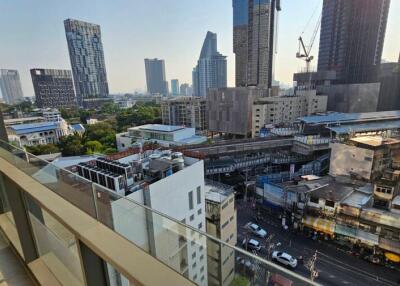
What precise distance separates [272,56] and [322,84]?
327 inches

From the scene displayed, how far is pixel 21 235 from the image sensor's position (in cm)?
158

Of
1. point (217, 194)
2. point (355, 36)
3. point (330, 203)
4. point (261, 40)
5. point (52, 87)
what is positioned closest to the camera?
point (217, 194)

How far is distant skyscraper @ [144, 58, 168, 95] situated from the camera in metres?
61.0

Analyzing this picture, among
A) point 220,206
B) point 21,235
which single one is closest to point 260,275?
point 21,235

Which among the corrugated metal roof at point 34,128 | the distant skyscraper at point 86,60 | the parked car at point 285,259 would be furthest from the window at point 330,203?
the distant skyscraper at point 86,60

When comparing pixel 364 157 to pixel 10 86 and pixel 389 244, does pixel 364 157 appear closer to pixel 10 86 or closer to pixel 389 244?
pixel 389 244

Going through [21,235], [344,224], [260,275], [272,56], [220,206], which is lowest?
[344,224]

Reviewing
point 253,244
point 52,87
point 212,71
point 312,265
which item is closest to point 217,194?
point 253,244

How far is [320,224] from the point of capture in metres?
7.22

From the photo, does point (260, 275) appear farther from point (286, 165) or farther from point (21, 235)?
point (286, 165)

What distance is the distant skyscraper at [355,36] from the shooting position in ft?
83.9

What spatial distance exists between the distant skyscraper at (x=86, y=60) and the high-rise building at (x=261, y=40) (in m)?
25.4

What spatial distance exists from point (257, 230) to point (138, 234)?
7897mm

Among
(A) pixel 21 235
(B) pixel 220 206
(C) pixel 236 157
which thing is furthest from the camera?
(C) pixel 236 157
